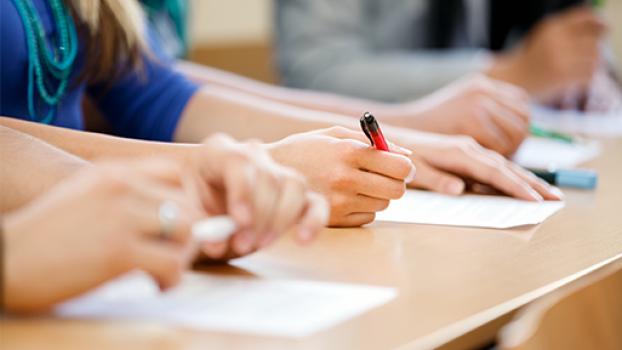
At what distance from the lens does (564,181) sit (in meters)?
1.13

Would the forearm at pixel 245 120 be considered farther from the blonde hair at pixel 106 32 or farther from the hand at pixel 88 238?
the hand at pixel 88 238

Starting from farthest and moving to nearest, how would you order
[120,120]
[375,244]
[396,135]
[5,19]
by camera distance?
[120,120] → [396,135] → [5,19] → [375,244]

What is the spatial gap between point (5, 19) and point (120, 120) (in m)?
0.35

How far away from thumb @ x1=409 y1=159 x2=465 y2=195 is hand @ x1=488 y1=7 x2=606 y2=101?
105 centimetres

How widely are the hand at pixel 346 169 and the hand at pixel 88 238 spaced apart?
0.28 meters

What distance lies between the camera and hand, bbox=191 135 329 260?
0.61 metres

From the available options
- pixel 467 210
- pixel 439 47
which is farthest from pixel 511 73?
pixel 467 210

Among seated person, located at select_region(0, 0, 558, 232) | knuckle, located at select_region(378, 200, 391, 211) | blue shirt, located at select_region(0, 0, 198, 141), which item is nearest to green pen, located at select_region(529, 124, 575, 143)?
seated person, located at select_region(0, 0, 558, 232)

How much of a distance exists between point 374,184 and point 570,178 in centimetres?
37

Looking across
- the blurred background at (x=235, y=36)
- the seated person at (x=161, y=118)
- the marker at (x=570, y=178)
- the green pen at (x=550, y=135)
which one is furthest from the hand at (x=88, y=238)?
the blurred background at (x=235, y=36)

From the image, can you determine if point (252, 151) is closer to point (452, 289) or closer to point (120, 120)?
point (452, 289)

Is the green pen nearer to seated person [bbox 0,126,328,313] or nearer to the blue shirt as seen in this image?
the blue shirt

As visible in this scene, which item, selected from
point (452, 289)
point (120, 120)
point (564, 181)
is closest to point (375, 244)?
point (452, 289)

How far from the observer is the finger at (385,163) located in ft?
2.73
